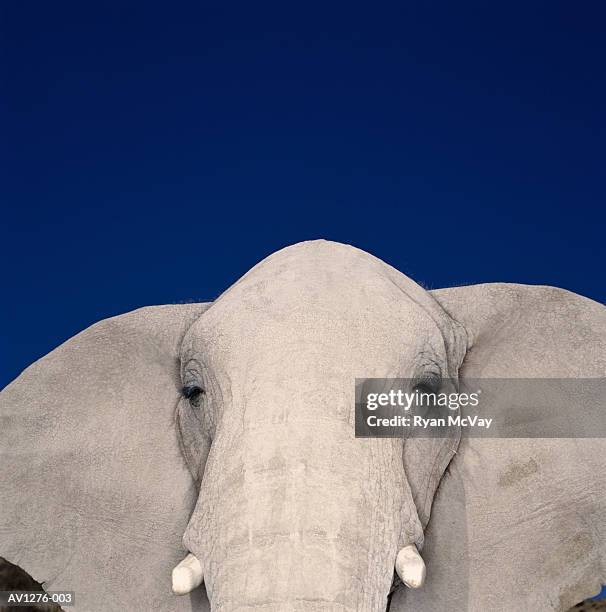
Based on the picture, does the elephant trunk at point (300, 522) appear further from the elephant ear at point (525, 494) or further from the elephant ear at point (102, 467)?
the elephant ear at point (102, 467)

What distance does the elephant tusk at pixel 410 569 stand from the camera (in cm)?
254

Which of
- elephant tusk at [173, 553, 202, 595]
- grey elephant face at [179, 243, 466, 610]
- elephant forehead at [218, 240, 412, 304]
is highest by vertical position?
elephant forehead at [218, 240, 412, 304]

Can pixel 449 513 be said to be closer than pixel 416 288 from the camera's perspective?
Yes

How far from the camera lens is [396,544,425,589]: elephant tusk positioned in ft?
8.35

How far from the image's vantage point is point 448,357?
141 inches

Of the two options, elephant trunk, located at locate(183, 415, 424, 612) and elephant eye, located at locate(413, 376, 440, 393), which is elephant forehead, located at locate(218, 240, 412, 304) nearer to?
elephant eye, located at locate(413, 376, 440, 393)

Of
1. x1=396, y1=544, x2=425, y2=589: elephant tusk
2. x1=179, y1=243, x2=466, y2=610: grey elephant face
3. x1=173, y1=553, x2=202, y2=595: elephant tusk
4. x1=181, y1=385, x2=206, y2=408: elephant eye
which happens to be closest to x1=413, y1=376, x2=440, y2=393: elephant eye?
x1=179, y1=243, x2=466, y2=610: grey elephant face

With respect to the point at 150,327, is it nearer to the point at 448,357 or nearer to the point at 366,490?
the point at 448,357

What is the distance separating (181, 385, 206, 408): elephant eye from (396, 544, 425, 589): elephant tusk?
3.74 ft

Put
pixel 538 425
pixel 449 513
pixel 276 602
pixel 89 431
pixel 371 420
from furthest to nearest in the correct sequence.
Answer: pixel 89 431 < pixel 538 425 < pixel 449 513 < pixel 371 420 < pixel 276 602

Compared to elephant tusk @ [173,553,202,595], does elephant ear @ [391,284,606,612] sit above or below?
above

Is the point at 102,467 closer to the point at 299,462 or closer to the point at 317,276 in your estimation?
the point at 317,276

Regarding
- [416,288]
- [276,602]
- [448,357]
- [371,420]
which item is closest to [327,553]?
[276,602]

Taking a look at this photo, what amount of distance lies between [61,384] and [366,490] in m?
2.18
